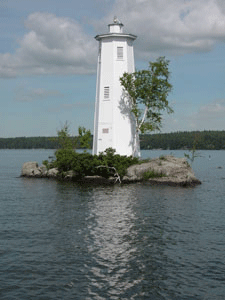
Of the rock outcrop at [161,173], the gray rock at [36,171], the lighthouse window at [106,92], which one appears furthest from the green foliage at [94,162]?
the lighthouse window at [106,92]

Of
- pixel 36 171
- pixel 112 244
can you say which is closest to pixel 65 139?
pixel 36 171

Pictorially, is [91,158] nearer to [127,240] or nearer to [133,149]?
[133,149]

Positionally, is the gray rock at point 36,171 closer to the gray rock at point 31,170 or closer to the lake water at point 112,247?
the gray rock at point 31,170

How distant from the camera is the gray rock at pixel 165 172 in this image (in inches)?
1837

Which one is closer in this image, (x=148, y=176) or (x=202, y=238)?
(x=202, y=238)

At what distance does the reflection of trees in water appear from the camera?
16094 mm

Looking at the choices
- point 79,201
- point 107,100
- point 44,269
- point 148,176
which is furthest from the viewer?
point 107,100

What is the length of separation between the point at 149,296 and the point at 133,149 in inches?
1433

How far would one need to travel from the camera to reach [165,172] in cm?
4728

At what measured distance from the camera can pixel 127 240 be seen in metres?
22.2

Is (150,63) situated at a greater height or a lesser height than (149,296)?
greater

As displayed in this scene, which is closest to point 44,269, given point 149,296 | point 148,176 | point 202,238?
point 149,296

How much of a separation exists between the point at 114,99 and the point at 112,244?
30.9 metres

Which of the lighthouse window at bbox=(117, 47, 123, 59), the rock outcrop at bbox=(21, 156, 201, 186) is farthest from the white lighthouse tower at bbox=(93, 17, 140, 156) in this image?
the rock outcrop at bbox=(21, 156, 201, 186)
